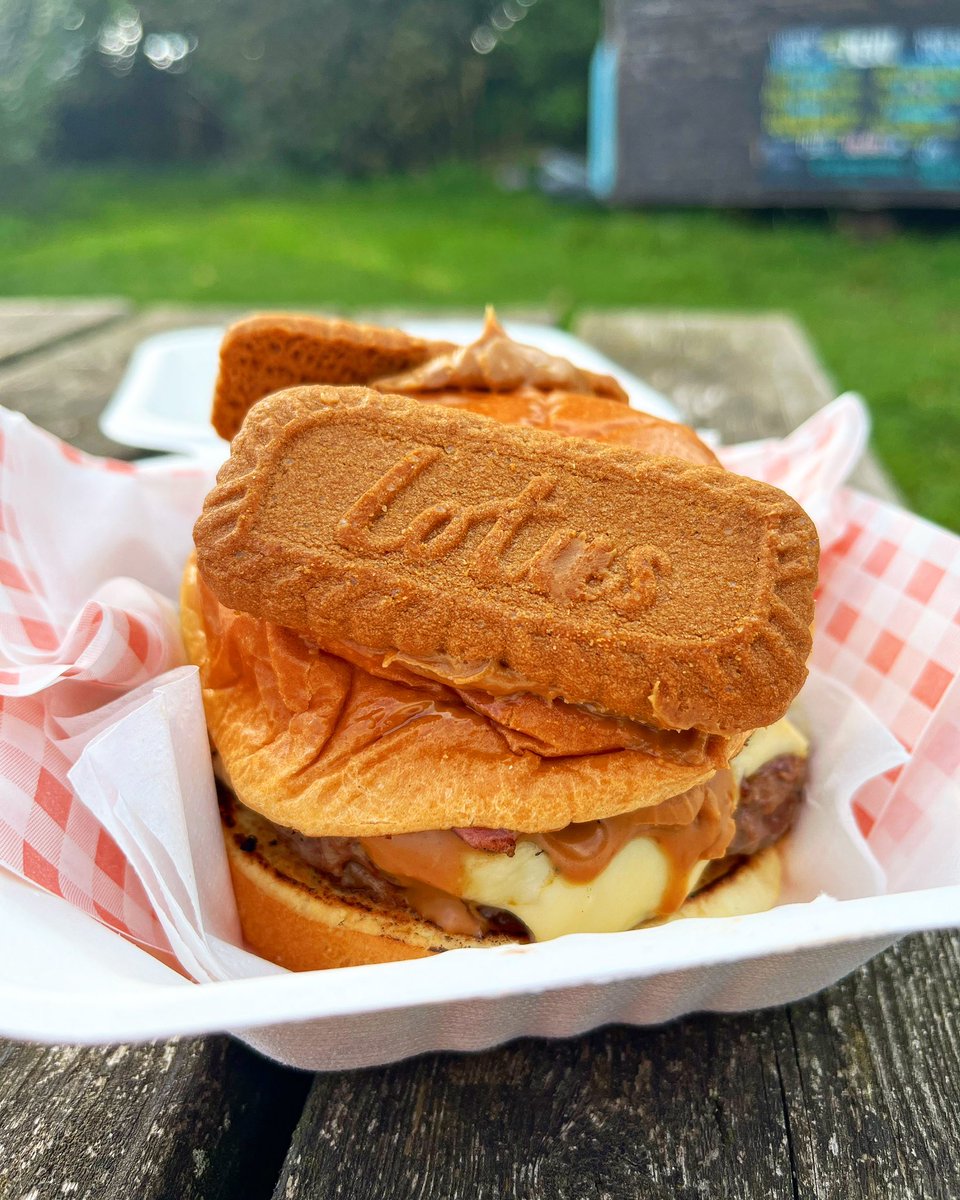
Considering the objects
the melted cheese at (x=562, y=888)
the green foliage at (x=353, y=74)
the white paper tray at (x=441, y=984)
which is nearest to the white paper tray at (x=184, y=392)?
the melted cheese at (x=562, y=888)

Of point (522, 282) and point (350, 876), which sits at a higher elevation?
point (350, 876)

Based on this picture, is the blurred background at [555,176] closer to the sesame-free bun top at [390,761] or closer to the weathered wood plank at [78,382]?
the weathered wood plank at [78,382]

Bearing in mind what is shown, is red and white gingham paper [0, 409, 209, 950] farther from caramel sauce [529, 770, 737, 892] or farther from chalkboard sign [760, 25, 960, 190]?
chalkboard sign [760, 25, 960, 190]

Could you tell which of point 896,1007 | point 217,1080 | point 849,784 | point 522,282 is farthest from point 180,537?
point 522,282

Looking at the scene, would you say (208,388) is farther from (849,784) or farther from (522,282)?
(522,282)

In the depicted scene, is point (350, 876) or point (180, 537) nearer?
point (350, 876)

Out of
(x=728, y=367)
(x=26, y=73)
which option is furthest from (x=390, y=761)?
(x=26, y=73)

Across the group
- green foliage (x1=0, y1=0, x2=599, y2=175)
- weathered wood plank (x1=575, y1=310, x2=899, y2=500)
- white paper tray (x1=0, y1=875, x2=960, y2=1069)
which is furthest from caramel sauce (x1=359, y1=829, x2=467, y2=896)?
green foliage (x1=0, y1=0, x2=599, y2=175)
